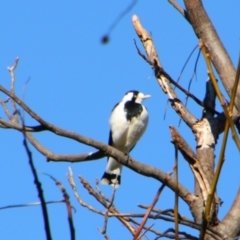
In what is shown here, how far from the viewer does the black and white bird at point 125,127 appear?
5934 millimetres

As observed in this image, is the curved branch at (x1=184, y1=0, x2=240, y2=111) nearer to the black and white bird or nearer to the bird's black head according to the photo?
the black and white bird

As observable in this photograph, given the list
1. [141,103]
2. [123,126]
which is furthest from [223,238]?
[141,103]

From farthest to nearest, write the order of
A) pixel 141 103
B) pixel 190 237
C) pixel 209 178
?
pixel 141 103 < pixel 209 178 < pixel 190 237

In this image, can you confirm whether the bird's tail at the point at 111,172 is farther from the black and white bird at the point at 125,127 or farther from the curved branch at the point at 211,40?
the curved branch at the point at 211,40

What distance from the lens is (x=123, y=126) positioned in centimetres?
593

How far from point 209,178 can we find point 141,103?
3098 mm

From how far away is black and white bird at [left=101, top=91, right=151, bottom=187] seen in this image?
19.5 feet

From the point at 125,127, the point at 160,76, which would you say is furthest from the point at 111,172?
the point at 160,76

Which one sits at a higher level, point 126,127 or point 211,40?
point 126,127

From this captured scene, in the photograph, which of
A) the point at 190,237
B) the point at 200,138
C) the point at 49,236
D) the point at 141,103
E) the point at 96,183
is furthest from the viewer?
the point at 141,103

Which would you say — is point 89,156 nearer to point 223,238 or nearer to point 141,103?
point 223,238

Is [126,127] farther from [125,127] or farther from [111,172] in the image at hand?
[111,172]

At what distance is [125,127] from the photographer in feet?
19.4

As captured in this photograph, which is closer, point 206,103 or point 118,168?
point 206,103
